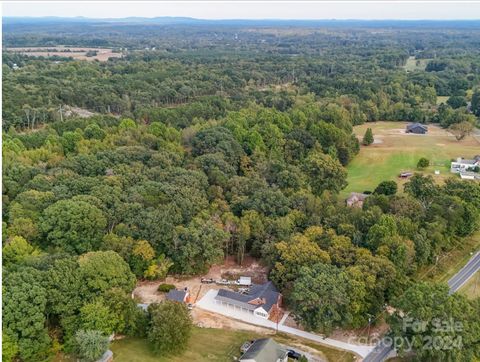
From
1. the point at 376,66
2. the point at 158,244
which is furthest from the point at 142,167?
the point at 376,66

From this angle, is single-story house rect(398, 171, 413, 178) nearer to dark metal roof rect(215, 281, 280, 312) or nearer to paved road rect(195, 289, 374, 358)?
dark metal roof rect(215, 281, 280, 312)

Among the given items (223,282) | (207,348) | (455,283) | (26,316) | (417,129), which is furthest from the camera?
(417,129)

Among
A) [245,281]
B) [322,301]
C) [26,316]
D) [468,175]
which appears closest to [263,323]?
[322,301]

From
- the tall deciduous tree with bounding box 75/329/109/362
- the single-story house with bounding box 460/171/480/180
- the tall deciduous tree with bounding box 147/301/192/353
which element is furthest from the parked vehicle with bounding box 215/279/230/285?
the single-story house with bounding box 460/171/480/180

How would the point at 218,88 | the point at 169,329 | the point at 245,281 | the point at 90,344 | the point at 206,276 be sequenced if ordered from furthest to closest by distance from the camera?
the point at 218,88
the point at 206,276
the point at 245,281
the point at 169,329
the point at 90,344

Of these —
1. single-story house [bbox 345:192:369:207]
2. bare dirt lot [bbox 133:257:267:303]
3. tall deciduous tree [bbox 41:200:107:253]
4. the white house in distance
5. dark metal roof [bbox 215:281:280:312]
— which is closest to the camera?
dark metal roof [bbox 215:281:280:312]

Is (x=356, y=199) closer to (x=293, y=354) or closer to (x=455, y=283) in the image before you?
(x=455, y=283)

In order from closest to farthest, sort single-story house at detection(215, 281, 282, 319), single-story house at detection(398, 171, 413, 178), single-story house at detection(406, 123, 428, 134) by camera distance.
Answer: single-story house at detection(215, 281, 282, 319)
single-story house at detection(398, 171, 413, 178)
single-story house at detection(406, 123, 428, 134)

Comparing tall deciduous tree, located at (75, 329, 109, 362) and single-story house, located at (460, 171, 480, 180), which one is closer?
tall deciduous tree, located at (75, 329, 109, 362)
